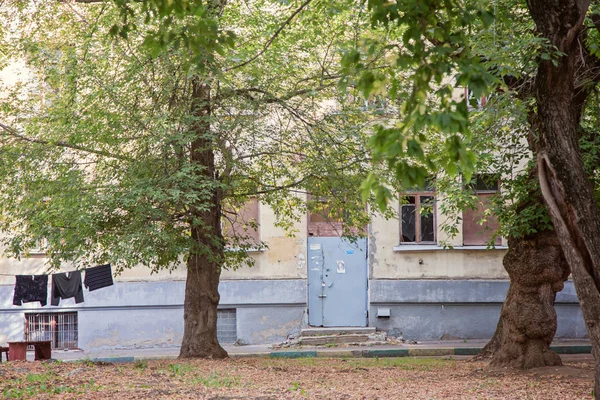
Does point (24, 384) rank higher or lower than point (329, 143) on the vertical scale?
lower

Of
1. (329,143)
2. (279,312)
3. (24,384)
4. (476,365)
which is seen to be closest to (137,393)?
(24,384)

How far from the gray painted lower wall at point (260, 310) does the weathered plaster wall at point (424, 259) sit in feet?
0.76

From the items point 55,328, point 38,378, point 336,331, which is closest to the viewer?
point 38,378

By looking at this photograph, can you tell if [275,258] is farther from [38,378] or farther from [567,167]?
[567,167]

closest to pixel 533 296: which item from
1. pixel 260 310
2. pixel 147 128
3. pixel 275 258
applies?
pixel 147 128

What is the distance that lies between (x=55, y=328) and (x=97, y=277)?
3.77 meters

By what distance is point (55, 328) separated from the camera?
72.1 ft

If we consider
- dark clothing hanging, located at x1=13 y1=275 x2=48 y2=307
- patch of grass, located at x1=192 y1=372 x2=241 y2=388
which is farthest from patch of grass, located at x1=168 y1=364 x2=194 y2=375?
dark clothing hanging, located at x1=13 y1=275 x2=48 y2=307

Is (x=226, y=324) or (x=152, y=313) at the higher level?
(x=152, y=313)

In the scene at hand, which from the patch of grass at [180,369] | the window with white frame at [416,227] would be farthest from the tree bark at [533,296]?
the window with white frame at [416,227]

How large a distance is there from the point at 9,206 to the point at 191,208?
3132 mm

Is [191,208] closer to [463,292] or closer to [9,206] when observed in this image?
[9,206]

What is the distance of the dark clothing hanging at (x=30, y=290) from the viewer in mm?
19875

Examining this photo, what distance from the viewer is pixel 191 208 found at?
45.6 ft
